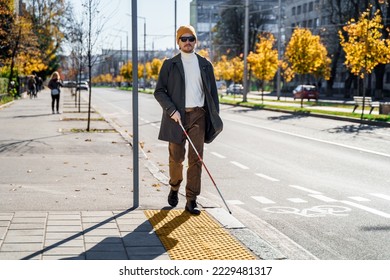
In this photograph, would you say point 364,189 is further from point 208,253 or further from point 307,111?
point 307,111

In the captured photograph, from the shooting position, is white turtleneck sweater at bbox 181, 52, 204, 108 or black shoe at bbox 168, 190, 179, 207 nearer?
white turtleneck sweater at bbox 181, 52, 204, 108

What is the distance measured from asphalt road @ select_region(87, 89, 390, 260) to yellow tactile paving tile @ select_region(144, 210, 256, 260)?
0.42 m

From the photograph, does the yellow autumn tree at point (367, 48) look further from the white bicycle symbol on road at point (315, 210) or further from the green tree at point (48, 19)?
the green tree at point (48, 19)

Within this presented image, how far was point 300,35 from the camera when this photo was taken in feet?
128

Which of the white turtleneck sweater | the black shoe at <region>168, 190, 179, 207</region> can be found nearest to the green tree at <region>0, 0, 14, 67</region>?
the black shoe at <region>168, 190, 179, 207</region>

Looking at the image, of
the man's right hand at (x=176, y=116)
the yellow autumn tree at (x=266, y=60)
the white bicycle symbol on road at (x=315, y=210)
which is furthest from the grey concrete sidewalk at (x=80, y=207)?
the yellow autumn tree at (x=266, y=60)

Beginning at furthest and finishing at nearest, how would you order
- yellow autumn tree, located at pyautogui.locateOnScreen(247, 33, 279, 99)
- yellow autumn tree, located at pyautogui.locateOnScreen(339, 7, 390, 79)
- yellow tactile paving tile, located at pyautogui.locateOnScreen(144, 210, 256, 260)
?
yellow autumn tree, located at pyautogui.locateOnScreen(247, 33, 279, 99), yellow autumn tree, located at pyautogui.locateOnScreen(339, 7, 390, 79), yellow tactile paving tile, located at pyautogui.locateOnScreen(144, 210, 256, 260)

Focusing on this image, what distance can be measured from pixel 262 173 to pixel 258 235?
16.0 ft

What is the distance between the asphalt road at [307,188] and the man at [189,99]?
0.91 meters

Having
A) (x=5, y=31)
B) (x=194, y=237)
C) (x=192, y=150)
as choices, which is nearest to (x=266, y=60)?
(x=5, y=31)

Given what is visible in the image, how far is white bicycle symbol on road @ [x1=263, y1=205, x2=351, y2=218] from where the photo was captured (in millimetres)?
7181

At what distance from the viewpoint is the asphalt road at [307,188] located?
588 centimetres

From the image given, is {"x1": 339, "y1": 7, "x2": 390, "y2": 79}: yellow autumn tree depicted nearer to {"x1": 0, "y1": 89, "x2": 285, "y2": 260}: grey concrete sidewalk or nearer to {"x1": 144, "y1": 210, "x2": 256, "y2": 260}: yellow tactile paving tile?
{"x1": 0, "y1": 89, "x2": 285, "y2": 260}: grey concrete sidewalk

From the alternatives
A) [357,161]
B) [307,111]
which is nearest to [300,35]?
[307,111]
